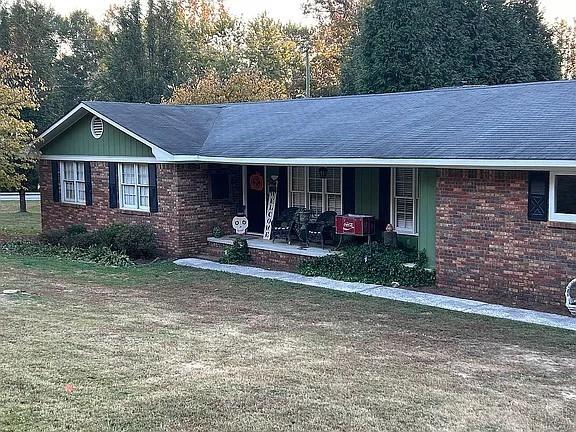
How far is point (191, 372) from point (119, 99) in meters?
33.7

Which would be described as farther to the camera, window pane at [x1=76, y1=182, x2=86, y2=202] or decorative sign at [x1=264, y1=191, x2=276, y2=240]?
window pane at [x1=76, y1=182, x2=86, y2=202]

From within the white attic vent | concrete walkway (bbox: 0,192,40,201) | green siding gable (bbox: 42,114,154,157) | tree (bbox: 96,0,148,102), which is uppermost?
tree (bbox: 96,0,148,102)

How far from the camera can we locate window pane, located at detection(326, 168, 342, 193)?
14.7 meters

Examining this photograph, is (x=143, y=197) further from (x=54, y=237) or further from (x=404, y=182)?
(x=404, y=182)

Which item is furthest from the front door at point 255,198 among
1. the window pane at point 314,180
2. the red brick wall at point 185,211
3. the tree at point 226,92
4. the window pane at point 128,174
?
the tree at point 226,92

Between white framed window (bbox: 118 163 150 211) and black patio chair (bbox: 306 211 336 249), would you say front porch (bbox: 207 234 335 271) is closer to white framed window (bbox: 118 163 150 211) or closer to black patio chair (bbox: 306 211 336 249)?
black patio chair (bbox: 306 211 336 249)

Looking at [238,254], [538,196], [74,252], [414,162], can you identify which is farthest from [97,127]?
[538,196]

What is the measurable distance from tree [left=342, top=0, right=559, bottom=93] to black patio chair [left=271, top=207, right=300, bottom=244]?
63.1ft

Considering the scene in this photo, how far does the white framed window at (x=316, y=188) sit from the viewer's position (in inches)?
584

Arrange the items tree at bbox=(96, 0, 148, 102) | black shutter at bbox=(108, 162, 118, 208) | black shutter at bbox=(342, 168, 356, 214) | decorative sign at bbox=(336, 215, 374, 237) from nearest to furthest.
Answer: decorative sign at bbox=(336, 215, 374, 237) → black shutter at bbox=(342, 168, 356, 214) → black shutter at bbox=(108, 162, 118, 208) → tree at bbox=(96, 0, 148, 102)

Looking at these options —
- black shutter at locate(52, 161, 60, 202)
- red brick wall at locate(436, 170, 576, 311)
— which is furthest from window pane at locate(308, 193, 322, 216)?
black shutter at locate(52, 161, 60, 202)

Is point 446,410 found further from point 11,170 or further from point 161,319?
point 11,170

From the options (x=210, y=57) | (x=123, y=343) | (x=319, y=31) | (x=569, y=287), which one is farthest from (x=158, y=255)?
(x=319, y=31)

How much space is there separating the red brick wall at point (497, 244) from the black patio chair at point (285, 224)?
4.03m
